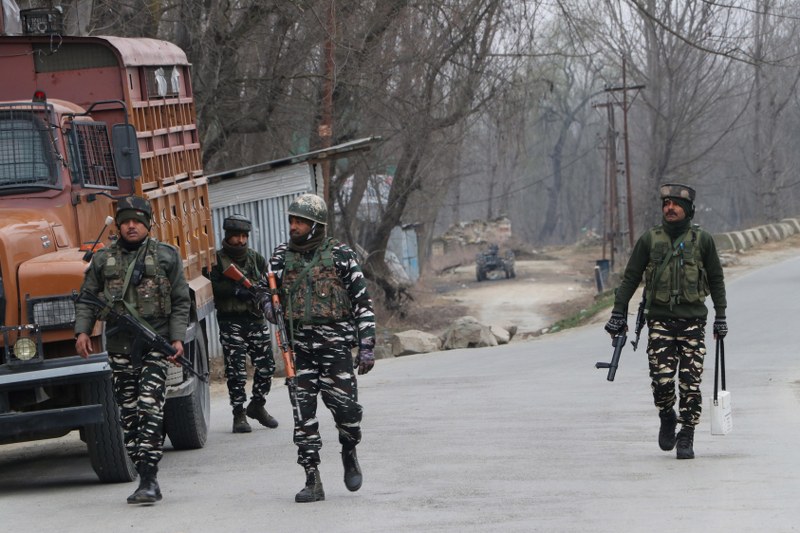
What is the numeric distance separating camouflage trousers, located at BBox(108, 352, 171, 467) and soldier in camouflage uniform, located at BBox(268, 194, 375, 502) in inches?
35.9

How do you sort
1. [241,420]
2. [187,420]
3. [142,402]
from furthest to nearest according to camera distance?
1. [241,420]
2. [187,420]
3. [142,402]

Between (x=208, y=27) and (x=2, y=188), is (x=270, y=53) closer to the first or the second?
(x=208, y=27)

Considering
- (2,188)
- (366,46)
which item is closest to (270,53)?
(366,46)

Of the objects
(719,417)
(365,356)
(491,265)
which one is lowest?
(491,265)

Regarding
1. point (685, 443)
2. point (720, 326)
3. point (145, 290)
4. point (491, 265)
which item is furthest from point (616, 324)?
point (491, 265)

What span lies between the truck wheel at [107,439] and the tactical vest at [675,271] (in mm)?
3659

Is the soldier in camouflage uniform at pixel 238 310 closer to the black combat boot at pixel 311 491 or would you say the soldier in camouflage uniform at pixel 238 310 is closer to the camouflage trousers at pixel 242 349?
the camouflage trousers at pixel 242 349

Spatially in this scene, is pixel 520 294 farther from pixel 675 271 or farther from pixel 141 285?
pixel 141 285

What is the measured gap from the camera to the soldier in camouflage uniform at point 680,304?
8.75 metres

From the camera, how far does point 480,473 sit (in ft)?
28.0

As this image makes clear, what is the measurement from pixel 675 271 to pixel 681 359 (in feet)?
1.96

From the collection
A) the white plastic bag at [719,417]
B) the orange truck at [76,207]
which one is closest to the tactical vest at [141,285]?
the orange truck at [76,207]

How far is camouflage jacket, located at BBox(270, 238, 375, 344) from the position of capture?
768cm

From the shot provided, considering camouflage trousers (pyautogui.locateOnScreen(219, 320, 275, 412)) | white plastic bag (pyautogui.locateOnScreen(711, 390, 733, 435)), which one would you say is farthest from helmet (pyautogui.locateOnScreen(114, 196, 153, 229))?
white plastic bag (pyautogui.locateOnScreen(711, 390, 733, 435))
